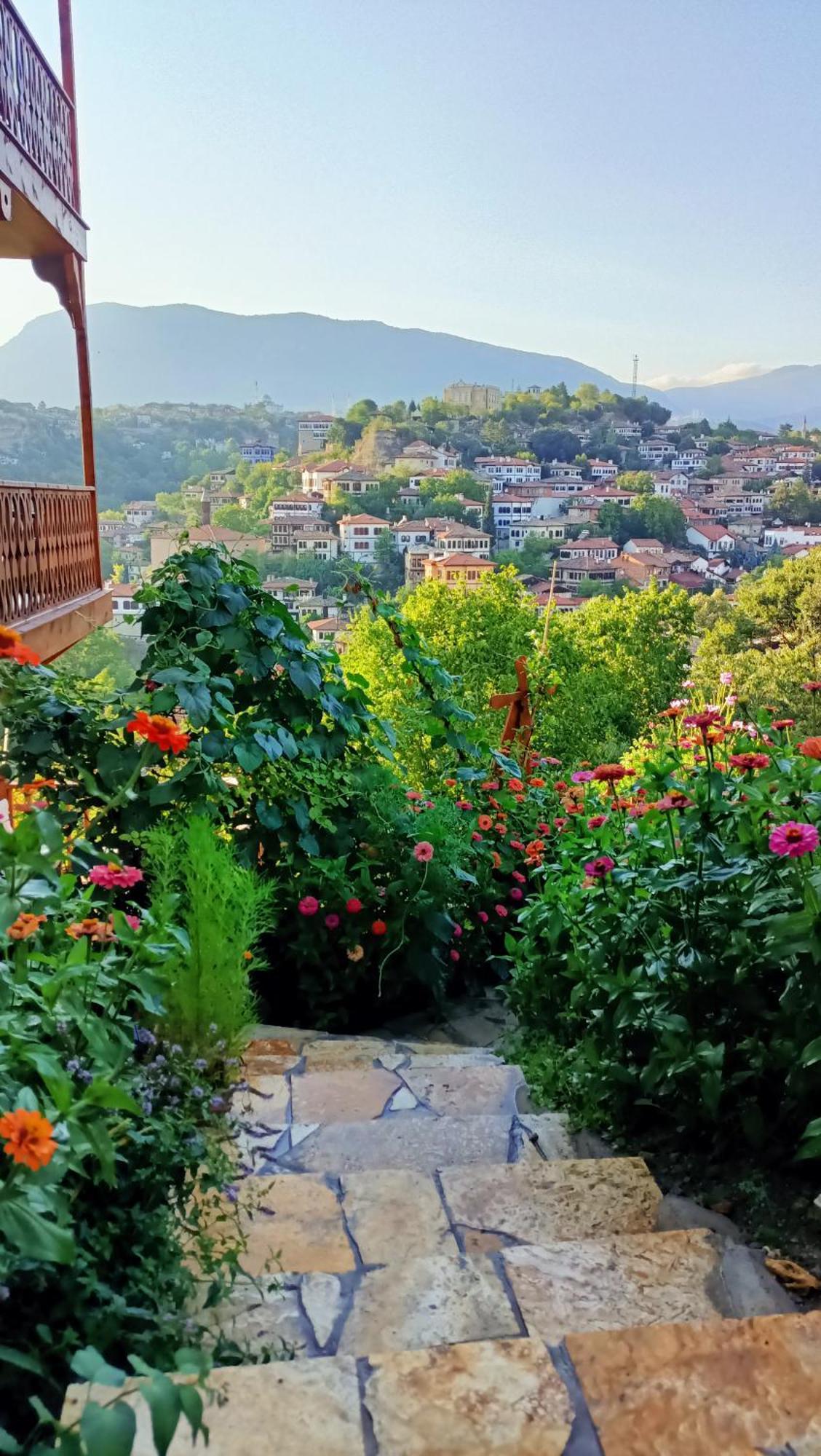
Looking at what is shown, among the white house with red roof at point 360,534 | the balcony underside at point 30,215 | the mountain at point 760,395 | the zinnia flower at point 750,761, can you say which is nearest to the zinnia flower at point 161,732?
the zinnia flower at point 750,761

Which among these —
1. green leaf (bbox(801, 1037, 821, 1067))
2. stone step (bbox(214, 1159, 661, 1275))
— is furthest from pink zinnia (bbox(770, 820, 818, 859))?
stone step (bbox(214, 1159, 661, 1275))

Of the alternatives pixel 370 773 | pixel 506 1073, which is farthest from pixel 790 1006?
pixel 370 773

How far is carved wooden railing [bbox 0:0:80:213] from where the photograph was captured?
399cm

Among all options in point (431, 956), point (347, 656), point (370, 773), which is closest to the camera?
point (431, 956)

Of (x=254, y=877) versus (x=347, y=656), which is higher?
(x=254, y=877)

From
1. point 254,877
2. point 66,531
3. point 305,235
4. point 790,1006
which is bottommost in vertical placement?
point 254,877

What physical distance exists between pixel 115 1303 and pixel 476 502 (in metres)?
36.5

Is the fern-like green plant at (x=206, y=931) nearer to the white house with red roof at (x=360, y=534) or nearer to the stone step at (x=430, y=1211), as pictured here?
the stone step at (x=430, y=1211)

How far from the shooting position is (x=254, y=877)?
2.42 meters

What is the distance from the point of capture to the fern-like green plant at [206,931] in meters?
1.64

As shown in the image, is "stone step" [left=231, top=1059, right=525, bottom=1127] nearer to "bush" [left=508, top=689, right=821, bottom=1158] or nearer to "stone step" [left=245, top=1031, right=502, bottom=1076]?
"stone step" [left=245, top=1031, right=502, bottom=1076]

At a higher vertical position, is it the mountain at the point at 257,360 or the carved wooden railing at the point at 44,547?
the mountain at the point at 257,360

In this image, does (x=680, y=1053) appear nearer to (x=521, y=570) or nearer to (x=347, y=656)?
(x=347, y=656)

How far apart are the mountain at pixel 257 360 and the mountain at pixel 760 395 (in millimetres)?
10182
